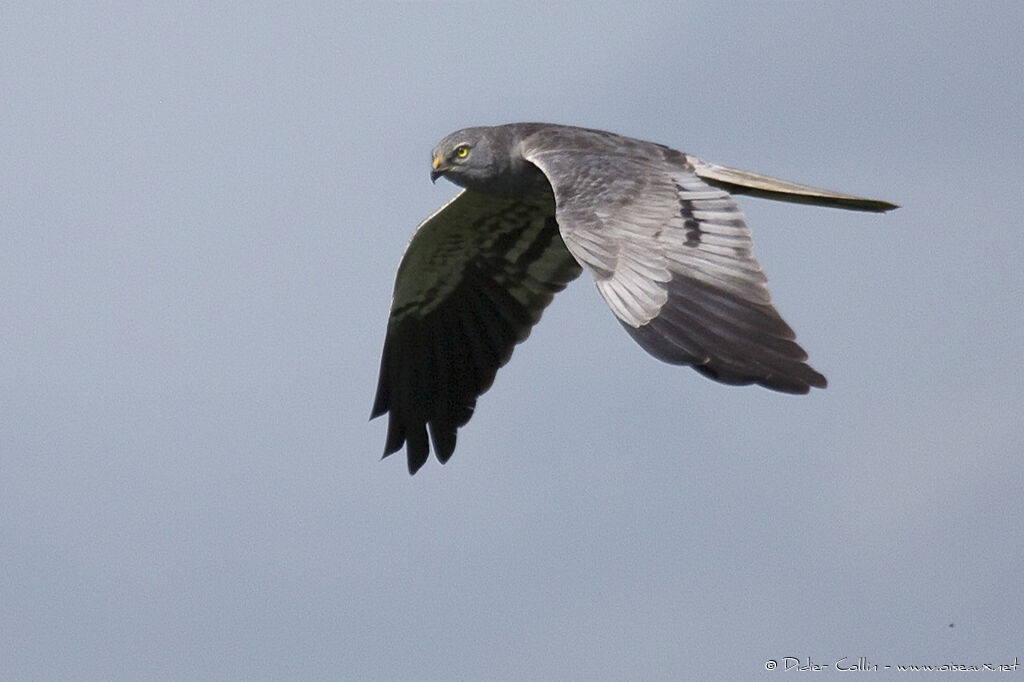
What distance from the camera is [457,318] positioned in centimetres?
1371

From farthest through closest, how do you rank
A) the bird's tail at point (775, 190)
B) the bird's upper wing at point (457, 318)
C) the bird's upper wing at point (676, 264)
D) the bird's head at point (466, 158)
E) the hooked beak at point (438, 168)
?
the bird's upper wing at point (457, 318), the hooked beak at point (438, 168), the bird's head at point (466, 158), the bird's tail at point (775, 190), the bird's upper wing at point (676, 264)

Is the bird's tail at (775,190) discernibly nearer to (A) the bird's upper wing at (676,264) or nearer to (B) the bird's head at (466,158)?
(A) the bird's upper wing at (676,264)

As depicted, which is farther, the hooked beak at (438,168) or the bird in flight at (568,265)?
the hooked beak at (438,168)

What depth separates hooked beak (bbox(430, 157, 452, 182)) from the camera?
12.1 m

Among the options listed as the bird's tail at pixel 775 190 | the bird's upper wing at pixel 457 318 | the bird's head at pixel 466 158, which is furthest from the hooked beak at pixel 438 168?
the bird's tail at pixel 775 190

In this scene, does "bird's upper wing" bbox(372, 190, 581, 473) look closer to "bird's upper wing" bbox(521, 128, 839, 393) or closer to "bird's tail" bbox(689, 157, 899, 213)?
"bird's tail" bbox(689, 157, 899, 213)

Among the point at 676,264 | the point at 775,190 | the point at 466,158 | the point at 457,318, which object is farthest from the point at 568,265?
the point at 676,264

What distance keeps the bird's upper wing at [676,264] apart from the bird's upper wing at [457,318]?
2364 mm

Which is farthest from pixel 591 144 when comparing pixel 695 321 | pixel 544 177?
pixel 695 321

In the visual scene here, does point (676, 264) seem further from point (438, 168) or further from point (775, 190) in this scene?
point (438, 168)

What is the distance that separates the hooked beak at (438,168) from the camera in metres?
12.1

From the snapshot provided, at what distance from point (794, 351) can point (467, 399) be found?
16.1 ft

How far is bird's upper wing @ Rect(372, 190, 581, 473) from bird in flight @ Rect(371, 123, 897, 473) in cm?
1

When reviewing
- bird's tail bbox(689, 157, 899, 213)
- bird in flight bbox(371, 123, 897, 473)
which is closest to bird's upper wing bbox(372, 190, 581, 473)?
bird in flight bbox(371, 123, 897, 473)
